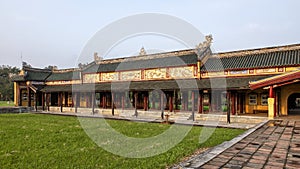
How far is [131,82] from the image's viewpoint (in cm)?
2309

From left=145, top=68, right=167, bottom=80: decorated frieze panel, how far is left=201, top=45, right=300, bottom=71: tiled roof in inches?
152

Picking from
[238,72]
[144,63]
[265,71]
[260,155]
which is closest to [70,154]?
[260,155]

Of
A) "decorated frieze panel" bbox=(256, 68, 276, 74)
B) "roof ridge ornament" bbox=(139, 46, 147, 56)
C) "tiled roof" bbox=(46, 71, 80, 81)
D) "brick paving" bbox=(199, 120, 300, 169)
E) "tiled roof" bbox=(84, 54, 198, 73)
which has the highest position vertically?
"roof ridge ornament" bbox=(139, 46, 147, 56)

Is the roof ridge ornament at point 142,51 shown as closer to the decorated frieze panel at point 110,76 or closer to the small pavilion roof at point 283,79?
the decorated frieze panel at point 110,76

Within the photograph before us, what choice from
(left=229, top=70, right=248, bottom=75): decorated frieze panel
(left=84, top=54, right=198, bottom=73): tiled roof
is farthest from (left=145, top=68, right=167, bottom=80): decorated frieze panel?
(left=229, top=70, right=248, bottom=75): decorated frieze panel

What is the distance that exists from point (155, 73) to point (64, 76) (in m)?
16.4

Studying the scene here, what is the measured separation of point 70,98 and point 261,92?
23863 millimetres

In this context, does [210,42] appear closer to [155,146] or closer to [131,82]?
[131,82]

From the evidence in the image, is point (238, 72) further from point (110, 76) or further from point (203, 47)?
point (110, 76)

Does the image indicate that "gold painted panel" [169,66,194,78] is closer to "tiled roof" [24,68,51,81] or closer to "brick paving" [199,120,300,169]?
"brick paving" [199,120,300,169]

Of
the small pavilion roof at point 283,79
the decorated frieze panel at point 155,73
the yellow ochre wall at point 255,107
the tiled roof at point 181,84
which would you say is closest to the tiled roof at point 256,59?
the tiled roof at point 181,84

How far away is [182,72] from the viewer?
67.1 feet

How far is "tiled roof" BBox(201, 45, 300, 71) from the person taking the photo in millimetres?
16656

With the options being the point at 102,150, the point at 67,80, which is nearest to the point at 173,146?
the point at 102,150
